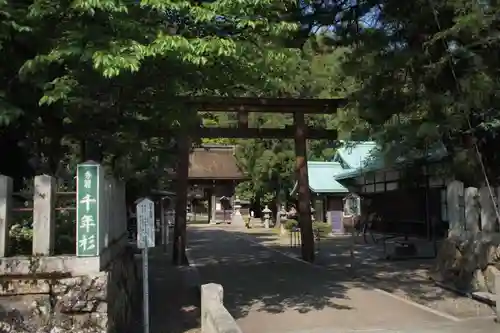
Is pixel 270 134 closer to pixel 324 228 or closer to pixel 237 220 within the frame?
pixel 324 228

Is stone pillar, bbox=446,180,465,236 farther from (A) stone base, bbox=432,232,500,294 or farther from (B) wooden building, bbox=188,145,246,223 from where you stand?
(B) wooden building, bbox=188,145,246,223

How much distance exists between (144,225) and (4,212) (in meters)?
1.88

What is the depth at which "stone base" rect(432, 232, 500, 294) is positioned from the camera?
11.2 m

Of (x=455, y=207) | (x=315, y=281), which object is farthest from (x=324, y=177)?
(x=455, y=207)

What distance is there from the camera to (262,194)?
4034 cm

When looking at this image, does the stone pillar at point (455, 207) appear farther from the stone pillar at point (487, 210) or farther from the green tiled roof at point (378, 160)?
the green tiled roof at point (378, 160)

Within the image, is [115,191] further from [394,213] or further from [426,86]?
[394,213]

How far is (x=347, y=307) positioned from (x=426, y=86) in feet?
16.0

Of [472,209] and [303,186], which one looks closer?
[472,209]

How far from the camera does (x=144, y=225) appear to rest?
327 inches

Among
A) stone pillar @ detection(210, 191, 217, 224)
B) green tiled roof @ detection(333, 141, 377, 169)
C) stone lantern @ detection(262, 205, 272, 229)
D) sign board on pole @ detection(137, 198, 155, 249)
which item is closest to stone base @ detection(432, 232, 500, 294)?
sign board on pole @ detection(137, 198, 155, 249)

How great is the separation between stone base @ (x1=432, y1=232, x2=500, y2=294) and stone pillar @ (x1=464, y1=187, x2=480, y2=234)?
0.74 ft

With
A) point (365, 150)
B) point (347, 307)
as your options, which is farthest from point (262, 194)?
point (347, 307)

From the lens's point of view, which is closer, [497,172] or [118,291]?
[118,291]
